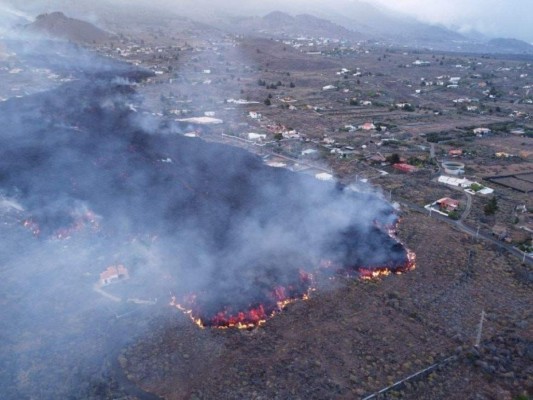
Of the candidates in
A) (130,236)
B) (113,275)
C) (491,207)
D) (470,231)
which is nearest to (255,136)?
(491,207)

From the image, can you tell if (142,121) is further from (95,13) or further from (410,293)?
(95,13)

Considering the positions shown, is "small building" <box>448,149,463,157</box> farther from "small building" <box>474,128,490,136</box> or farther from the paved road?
the paved road

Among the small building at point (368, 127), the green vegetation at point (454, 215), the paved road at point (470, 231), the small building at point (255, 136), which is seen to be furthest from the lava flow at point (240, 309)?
the small building at point (368, 127)

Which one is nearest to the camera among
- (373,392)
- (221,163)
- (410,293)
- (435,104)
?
(373,392)

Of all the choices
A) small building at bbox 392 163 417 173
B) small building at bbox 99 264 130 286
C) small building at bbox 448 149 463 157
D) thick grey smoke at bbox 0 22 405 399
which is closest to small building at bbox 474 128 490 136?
small building at bbox 448 149 463 157

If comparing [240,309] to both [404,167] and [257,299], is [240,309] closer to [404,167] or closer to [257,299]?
[257,299]

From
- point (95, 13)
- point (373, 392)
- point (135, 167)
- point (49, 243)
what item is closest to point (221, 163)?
point (135, 167)

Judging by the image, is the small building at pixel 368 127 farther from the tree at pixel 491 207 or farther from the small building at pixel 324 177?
the tree at pixel 491 207
